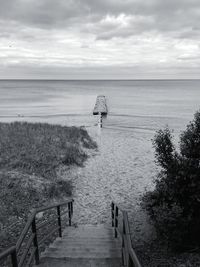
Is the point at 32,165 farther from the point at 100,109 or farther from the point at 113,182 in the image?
the point at 100,109

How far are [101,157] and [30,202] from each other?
1084 centimetres

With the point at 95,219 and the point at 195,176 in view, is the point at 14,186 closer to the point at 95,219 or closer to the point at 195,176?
the point at 95,219

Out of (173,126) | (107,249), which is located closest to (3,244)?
(107,249)

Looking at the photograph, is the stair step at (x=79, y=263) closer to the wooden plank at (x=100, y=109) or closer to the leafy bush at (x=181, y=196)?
the leafy bush at (x=181, y=196)

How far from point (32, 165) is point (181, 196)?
10.2m

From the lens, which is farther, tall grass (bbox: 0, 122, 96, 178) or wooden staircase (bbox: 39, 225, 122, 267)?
tall grass (bbox: 0, 122, 96, 178)

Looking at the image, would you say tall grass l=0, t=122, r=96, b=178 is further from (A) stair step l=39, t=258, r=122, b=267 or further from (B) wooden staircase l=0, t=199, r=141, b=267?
(A) stair step l=39, t=258, r=122, b=267

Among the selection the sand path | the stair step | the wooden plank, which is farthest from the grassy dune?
the wooden plank

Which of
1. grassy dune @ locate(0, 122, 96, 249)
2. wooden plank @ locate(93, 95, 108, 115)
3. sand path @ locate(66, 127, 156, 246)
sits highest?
wooden plank @ locate(93, 95, 108, 115)

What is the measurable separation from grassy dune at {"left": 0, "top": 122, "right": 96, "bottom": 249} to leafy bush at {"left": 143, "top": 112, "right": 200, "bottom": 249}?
556 cm

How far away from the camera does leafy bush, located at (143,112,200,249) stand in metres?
10.5

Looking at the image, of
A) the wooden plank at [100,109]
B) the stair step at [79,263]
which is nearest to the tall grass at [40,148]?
the stair step at [79,263]

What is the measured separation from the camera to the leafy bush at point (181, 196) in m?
10.5

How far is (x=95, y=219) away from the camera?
13.5 m
